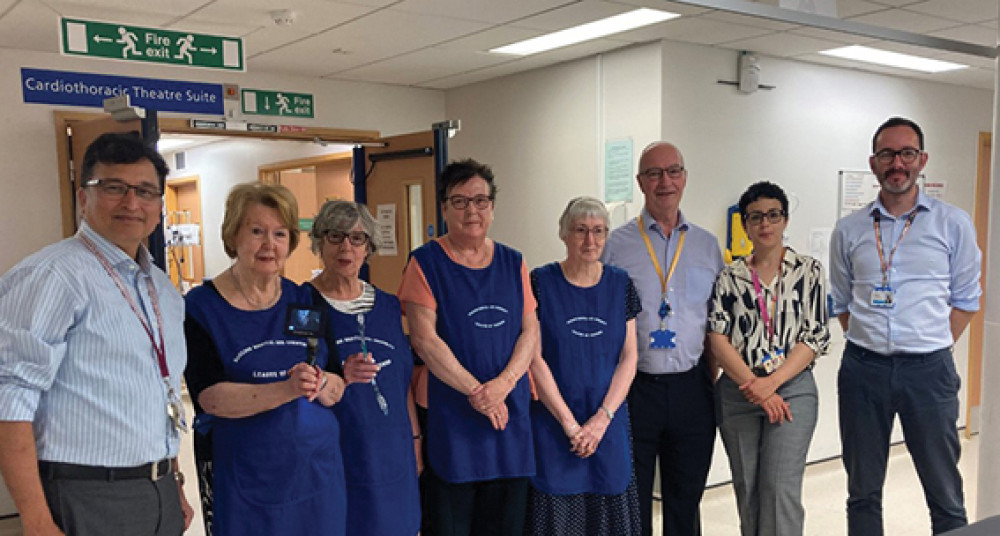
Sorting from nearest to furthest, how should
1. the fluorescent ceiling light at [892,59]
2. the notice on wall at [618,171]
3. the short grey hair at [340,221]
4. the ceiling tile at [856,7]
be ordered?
1. the short grey hair at [340,221]
2. the ceiling tile at [856,7]
3. the notice on wall at [618,171]
4. the fluorescent ceiling light at [892,59]

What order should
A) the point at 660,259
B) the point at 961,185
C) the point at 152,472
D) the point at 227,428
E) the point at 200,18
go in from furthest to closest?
the point at 961,185, the point at 200,18, the point at 660,259, the point at 227,428, the point at 152,472

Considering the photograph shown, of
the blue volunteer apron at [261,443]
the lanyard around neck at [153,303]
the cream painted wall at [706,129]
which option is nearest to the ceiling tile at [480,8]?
the cream painted wall at [706,129]

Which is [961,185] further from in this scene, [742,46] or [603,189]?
[603,189]

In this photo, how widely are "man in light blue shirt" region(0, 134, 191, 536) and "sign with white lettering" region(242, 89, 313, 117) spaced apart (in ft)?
10.1

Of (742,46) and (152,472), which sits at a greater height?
(742,46)

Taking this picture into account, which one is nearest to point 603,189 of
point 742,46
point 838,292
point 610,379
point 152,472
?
point 742,46

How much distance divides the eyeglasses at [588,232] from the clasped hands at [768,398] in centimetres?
72

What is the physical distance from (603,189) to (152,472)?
11.5ft

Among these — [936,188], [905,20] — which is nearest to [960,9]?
[905,20]

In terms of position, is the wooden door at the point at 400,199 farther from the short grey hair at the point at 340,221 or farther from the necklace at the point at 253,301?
the necklace at the point at 253,301

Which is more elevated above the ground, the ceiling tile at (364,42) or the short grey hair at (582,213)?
the ceiling tile at (364,42)

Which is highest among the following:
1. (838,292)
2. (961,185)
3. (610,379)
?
(961,185)

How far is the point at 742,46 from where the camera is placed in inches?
179

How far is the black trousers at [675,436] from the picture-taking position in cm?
278
